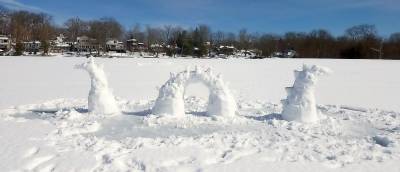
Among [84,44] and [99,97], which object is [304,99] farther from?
[84,44]

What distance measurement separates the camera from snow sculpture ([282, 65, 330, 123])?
32.4 feet

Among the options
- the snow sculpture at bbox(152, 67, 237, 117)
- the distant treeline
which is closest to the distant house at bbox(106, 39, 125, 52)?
the distant treeline

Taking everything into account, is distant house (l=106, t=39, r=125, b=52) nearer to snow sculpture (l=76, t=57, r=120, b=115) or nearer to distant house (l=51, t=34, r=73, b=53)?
distant house (l=51, t=34, r=73, b=53)

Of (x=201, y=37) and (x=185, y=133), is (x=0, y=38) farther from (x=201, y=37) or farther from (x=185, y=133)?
(x=185, y=133)

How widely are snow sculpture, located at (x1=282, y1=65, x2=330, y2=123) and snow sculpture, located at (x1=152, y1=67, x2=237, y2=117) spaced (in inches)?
56.0

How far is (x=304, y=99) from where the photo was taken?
32.7 feet

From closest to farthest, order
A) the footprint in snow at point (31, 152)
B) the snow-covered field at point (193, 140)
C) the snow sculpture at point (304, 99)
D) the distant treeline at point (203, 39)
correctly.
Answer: the snow-covered field at point (193, 140) → the footprint in snow at point (31, 152) → the snow sculpture at point (304, 99) → the distant treeline at point (203, 39)

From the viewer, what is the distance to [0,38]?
8819 cm

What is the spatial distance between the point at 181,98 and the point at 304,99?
3038 millimetres

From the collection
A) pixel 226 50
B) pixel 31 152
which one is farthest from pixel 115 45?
pixel 31 152

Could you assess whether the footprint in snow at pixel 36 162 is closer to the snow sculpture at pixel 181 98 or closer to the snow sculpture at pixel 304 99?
the snow sculpture at pixel 181 98

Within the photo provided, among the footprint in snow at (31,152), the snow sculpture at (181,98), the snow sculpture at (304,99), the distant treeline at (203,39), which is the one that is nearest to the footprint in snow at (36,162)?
the footprint in snow at (31,152)

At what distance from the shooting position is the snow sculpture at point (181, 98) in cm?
1023

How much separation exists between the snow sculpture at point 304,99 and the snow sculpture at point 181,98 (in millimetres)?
1423
